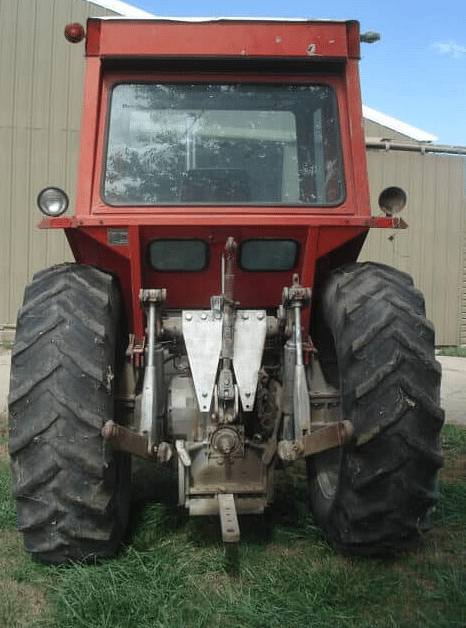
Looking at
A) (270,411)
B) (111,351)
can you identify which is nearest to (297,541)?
(270,411)

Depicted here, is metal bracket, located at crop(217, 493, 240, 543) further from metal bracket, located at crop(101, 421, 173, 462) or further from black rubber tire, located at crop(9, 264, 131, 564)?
black rubber tire, located at crop(9, 264, 131, 564)

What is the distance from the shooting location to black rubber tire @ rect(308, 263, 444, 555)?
104 inches

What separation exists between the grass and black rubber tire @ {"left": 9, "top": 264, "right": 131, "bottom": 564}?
0.17 meters

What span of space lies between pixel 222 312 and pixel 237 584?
1.06 m

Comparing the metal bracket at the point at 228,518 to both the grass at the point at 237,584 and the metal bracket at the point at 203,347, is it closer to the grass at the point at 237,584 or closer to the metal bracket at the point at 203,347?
the grass at the point at 237,584

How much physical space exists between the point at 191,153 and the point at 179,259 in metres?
0.50

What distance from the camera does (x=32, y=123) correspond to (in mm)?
9883

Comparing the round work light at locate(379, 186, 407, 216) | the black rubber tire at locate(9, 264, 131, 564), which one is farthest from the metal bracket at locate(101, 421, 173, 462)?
the round work light at locate(379, 186, 407, 216)

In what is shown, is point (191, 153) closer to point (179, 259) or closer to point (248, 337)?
point (179, 259)

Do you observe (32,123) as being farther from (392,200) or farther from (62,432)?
(62,432)

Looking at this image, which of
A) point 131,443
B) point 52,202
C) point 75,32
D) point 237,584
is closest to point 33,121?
point 75,32

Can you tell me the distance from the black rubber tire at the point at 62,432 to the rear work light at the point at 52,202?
527mm

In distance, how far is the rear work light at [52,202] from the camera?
126 inches

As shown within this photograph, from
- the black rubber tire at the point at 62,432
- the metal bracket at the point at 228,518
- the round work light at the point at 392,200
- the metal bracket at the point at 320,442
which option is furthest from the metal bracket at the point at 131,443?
the round work light at the point at 392,200
